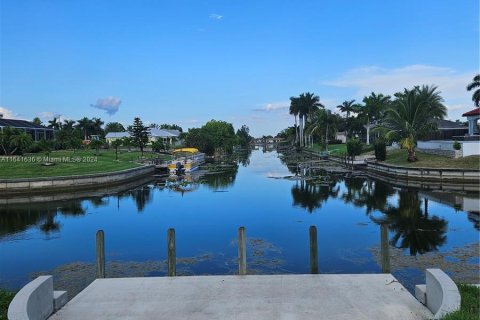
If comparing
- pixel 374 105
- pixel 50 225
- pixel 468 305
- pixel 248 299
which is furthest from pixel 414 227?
pixel 374 105

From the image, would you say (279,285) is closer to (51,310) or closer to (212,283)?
(212,283)

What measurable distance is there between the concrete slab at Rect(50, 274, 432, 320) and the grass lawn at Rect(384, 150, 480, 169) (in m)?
38.2

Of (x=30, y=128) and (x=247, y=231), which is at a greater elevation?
(x=30, y=128)

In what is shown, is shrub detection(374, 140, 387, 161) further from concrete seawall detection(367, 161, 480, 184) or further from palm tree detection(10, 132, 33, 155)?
palm tree detection(10, 132, 33, 155)

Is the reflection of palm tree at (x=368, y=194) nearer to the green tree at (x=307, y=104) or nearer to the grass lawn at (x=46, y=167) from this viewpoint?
the grass lawn at (x=46, y=167)

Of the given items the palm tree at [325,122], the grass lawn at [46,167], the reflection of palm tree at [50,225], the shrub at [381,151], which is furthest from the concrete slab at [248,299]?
the palm tree at [325,122]

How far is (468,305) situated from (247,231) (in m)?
15.1

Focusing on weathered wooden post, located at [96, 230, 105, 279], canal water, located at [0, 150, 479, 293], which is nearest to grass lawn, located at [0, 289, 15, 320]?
weathered wooden post, located at [96, 230, 105, 279]

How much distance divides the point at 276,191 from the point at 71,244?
2268cm

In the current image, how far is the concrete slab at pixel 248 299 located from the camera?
29.3 ft

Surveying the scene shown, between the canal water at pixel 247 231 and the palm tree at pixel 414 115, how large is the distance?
14.1m

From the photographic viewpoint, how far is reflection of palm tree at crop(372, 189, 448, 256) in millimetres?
18852

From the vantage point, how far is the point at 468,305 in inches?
325

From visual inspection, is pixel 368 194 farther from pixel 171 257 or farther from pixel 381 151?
pixel 171 257
